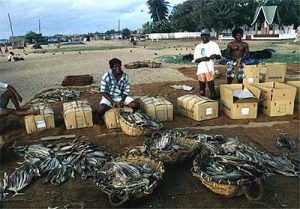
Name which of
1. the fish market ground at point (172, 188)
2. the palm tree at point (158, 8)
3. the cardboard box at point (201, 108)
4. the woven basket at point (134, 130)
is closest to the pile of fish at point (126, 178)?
the fish market ground at point (172, 188)

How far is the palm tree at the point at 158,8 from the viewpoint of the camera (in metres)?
78.4

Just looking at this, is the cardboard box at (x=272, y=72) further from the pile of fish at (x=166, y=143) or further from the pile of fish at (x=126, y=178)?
the pile of fish at (x=126, y=178)

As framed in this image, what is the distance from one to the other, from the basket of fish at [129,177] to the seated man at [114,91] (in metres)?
2.47

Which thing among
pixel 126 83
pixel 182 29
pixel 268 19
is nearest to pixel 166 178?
pixel 126 83

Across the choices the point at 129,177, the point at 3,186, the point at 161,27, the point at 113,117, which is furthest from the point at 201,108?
the point at 161,27

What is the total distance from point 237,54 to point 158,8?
7406cm

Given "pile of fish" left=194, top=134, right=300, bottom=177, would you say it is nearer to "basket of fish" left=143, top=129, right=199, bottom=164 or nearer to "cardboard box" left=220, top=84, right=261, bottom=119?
"basket of fish" left=143, top=129, right=199, bottom=164

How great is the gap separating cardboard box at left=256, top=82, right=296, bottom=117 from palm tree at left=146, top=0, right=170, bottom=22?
7487 centimetres

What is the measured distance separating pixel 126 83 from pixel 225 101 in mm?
2238

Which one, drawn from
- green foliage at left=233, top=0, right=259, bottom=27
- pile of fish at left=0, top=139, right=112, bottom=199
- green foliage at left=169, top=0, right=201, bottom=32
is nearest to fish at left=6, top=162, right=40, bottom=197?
pile of fish at left=0, top=139, right=112, bottom=199

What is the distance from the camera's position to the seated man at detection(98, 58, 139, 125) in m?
6.75

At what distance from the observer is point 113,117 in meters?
6.45

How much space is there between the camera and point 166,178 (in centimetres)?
438

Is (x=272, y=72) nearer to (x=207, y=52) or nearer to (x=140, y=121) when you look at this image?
(x=207, y=52)
